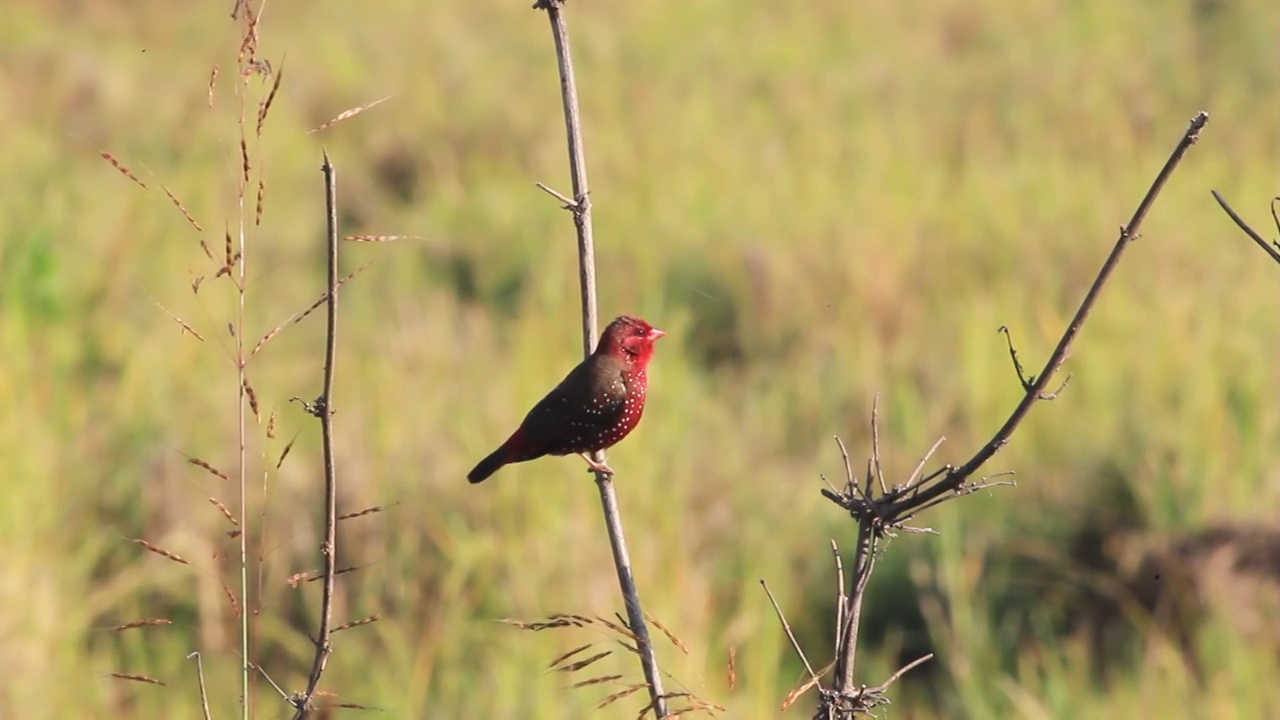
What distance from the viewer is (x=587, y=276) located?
1281 mm

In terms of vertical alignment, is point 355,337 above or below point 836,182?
below

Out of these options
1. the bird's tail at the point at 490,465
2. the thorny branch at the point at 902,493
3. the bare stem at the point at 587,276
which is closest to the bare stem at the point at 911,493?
the thorny branch at the point at 902,493

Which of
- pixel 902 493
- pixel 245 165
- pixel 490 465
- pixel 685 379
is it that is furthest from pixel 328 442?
pixel 685 379

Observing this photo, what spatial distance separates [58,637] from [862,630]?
2.10 metres

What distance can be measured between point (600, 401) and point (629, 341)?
9 cm

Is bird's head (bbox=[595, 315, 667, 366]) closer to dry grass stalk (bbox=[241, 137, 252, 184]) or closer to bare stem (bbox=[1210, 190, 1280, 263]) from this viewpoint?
dry grass stalk (bbox=[241, 137, 252, 184])

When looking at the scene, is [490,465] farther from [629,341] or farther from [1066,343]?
[1066,343]

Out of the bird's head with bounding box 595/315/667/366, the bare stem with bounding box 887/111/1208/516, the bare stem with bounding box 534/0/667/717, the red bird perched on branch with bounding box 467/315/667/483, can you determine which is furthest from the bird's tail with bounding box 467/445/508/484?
the bare stem with bounding box 887/111/1208/516

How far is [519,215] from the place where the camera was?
6574 millimetres

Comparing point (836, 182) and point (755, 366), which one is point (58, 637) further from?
point (836, 182)

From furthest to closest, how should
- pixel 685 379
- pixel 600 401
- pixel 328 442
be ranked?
pixel 685 379 < pixel 600 401 < pixel 328 442

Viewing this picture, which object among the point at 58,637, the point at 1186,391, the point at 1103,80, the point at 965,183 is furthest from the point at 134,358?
the point at 1103,80

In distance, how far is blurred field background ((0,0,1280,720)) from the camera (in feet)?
11.8

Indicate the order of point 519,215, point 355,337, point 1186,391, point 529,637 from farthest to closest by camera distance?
point 519,215 < point 355,337 < point 1186,391 < point 529,637
